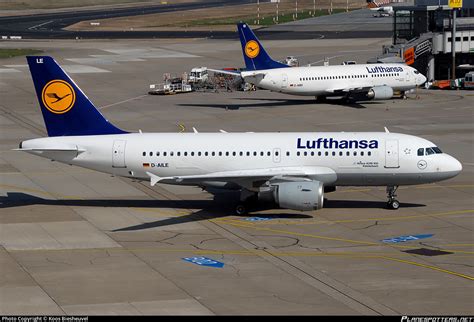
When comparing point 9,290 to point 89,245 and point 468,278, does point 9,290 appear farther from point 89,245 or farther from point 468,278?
point 468,278

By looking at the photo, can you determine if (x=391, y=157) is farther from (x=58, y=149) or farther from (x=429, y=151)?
(x=58, y=149)

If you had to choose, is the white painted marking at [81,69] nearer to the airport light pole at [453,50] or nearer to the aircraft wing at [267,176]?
the airport light pole at [453,50]

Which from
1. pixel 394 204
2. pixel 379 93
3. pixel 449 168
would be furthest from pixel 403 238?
pixel 379 93

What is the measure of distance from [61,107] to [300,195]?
50.7ft

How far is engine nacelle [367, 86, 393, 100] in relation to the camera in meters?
102

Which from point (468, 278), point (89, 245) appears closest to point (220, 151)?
point (89, 245)

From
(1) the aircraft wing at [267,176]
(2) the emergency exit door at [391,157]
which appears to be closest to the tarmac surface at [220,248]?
(1) the aircraft wing at [267,176]

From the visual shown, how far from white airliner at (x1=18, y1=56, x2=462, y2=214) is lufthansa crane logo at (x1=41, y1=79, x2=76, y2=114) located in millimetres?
59

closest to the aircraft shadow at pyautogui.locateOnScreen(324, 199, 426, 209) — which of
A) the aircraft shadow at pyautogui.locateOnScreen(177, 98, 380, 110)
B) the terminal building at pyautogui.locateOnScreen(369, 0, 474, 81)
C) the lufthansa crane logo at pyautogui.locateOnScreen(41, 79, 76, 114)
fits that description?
the lufthansa crane logo at pyautogui.locateOnScreen(41, 79, 76, 114)

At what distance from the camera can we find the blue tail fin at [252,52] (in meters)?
102

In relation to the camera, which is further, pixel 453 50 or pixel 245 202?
pixel 453 50

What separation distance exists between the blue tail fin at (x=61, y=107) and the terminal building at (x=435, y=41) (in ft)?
218

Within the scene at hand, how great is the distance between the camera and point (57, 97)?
2242 inches

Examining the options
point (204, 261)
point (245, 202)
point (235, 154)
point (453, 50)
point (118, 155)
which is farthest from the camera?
point (453, 50)
